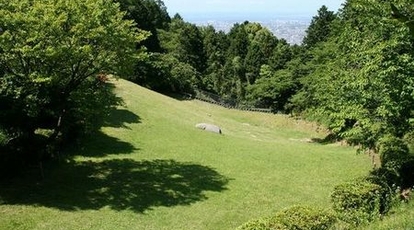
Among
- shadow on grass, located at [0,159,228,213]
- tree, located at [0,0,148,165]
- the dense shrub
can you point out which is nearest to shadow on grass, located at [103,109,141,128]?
shadow on grass, located at [0,159,228,213]

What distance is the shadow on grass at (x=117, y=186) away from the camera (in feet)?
67.6

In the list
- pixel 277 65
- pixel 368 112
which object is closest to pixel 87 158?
pixel 368 112

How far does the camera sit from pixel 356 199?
14711 mm

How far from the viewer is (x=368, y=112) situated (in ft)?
66.5

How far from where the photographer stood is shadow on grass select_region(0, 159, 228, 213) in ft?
67.6

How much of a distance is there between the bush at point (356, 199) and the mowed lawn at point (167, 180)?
5953 mm

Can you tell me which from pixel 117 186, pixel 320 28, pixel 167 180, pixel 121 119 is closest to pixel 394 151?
pixel 167 180

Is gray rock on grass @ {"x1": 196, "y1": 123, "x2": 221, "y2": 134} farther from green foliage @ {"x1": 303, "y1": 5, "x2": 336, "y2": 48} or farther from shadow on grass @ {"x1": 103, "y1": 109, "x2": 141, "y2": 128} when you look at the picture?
green foliage @ {"x1": 303, "y1": 5, "x2": 336, "y2": 48}

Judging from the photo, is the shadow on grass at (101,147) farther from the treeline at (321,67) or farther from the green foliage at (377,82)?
the green foliage at (377,82)

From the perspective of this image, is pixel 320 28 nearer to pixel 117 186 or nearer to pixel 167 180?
pixel 167 180

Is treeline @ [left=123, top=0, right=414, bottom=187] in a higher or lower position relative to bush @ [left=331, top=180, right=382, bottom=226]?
higher

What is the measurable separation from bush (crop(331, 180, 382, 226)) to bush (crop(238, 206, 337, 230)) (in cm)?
135

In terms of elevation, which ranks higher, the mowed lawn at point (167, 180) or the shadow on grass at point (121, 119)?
the shadow on grass at point (121, 119)

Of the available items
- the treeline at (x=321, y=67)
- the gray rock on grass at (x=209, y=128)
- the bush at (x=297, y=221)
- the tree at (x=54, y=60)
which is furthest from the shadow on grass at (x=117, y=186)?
the gray rock on grass at (x=209, y=128)
